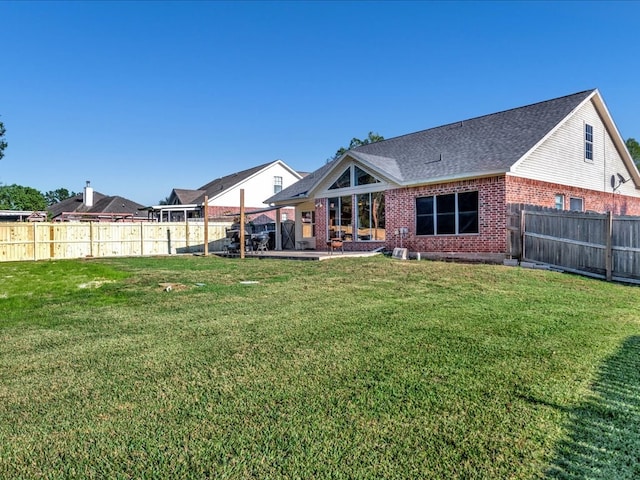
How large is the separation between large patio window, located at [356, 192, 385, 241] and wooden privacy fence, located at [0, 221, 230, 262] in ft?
35.1

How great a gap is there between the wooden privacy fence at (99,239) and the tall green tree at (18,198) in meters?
34.0

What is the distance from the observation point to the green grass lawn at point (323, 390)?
2.30 m

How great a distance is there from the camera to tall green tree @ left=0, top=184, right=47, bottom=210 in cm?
4591

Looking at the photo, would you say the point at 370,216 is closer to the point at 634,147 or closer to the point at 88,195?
the point at 634,147

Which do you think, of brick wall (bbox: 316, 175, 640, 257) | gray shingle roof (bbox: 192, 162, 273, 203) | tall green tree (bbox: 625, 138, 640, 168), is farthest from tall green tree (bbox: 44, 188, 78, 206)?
tall green tree (bbox: 625, 138, 640, 168)

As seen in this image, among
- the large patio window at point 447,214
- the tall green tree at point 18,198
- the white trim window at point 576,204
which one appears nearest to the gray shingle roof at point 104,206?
the tall green tree at point 18,198

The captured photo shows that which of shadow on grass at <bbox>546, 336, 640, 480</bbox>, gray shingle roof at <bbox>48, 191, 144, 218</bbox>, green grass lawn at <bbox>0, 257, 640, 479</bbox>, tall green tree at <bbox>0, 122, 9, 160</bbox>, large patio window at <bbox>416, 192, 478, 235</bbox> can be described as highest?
tall green tree at <bbox>0, 122, 9, 160</bbox>

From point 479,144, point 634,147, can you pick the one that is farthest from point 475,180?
point 634,147

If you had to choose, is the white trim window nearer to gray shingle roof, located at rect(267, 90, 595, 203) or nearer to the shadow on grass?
gray shingle roof, located at rect(267, 90, 595, 203)

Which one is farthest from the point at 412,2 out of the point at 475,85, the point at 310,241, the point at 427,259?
the point at 310,241

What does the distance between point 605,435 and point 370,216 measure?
14628 mm

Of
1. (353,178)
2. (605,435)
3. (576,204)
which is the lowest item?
(605,435)

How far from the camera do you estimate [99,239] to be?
20562 millimetres

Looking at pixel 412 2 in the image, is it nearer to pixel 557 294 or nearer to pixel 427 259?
pixel 427 259
